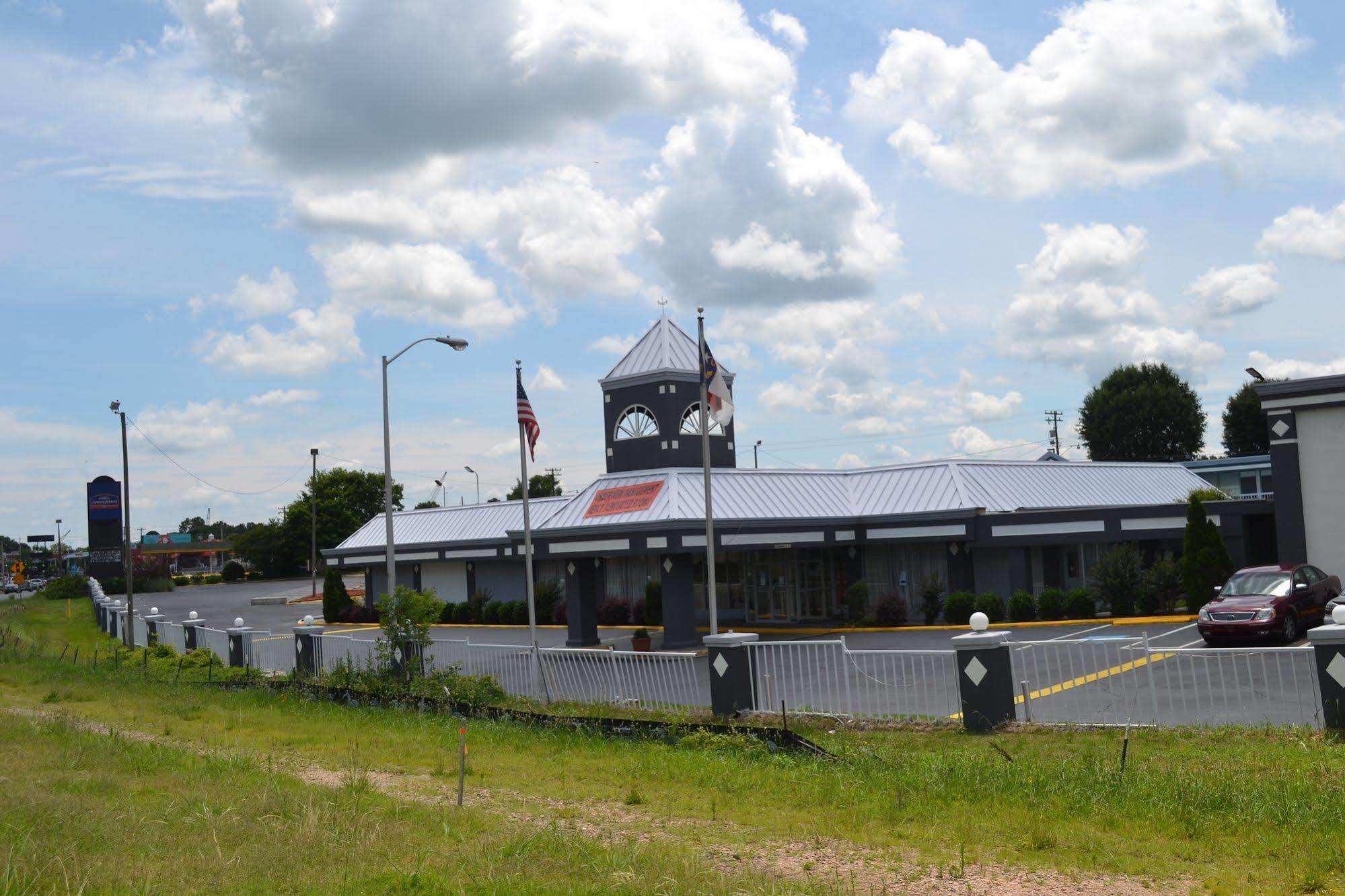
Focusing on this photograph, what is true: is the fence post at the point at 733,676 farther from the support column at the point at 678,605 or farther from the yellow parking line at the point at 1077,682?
the support column at the point at 678,605

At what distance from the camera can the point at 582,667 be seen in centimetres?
2017

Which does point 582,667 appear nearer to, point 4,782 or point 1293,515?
point 4,782

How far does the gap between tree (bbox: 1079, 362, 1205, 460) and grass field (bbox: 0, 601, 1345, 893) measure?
68.4 m

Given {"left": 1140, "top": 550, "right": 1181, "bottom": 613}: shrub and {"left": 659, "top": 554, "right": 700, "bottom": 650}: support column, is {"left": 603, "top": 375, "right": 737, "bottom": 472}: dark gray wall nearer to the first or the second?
{"left": 659, "top": 554, "right": 700, "bottom": 650}: support column

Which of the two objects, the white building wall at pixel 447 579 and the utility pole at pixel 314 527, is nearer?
the white building wall at pixel 447 579

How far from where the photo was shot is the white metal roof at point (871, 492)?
32781 millimetres

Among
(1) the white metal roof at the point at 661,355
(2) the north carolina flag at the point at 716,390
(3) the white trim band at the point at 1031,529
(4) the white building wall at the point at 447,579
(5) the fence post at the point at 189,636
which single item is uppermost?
(1) the white metal roof at the point at 661,355

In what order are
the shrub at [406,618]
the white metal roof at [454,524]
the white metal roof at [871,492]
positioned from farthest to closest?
the white metal roof at [454,524], the white metal roof at [871,492], the shrub at [406,618]

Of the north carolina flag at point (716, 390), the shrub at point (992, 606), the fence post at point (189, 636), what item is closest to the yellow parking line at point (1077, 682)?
the north carolina flag at point (716, 390)

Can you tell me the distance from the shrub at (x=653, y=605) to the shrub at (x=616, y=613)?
156cm

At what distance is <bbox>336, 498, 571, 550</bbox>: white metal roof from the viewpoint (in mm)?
47562

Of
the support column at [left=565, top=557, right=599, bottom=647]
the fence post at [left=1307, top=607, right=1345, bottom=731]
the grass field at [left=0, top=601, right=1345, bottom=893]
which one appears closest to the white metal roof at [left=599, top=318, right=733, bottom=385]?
the support column at [left=565, top=557, right=599, bottom=647]

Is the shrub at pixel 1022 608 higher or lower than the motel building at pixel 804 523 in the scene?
lower

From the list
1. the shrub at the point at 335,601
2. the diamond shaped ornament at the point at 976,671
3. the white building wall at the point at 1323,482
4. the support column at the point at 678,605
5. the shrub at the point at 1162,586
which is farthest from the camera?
the shrub at the point at 335,601
